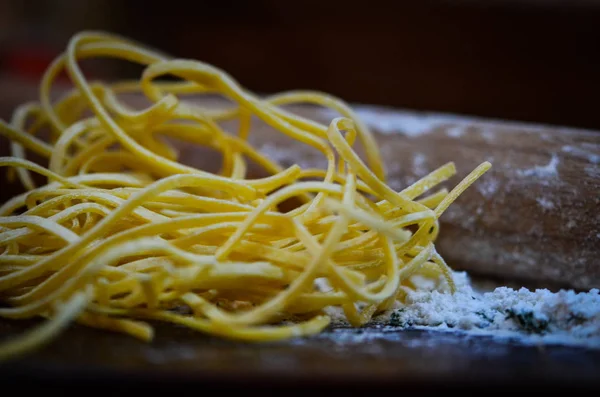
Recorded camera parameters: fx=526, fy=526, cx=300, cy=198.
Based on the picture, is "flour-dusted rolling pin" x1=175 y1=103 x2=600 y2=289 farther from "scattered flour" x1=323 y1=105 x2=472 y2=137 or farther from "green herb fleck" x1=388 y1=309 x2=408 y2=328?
"green herb fleck" x1=388 y1=309 x2=408 y2=328

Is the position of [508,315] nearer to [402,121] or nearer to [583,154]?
[583,154]

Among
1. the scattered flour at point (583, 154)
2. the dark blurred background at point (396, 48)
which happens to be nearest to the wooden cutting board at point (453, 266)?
the scattered flour at point (583, 154)

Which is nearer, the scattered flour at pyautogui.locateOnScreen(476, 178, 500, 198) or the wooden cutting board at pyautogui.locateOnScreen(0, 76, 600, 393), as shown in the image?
the wooden cutting board at pyautogui.locateOnScreen(0, 76, 600, 393)

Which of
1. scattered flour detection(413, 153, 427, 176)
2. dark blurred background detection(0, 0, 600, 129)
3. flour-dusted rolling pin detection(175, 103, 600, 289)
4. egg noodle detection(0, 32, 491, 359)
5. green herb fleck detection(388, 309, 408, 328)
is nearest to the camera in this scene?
egg noodle detection(0, 32, 491, 359)


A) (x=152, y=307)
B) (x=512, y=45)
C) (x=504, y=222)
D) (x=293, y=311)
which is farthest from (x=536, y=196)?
(x=512, y=45)

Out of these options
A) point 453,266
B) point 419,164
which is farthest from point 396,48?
point 453,266

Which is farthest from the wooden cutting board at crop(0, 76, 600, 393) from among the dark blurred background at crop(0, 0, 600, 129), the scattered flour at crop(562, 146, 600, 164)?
the dark blurred background at crop(0, 0, 600, 129)
